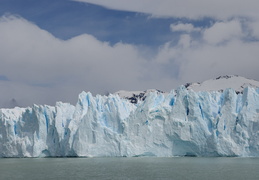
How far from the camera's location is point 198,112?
97.7 feet

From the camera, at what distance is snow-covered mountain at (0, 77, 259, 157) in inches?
1104

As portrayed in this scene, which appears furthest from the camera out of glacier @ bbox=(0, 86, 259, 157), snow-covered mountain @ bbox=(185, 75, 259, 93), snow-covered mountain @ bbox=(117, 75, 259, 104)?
snow-covered mountain @ bbox=(117, 75, 259, 104)

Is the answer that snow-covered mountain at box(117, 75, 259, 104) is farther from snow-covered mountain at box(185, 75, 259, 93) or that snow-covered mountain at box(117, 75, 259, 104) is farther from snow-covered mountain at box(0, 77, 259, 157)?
snow-covered mountain at box(0, 77, 259, 157)

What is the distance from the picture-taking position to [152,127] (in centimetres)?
3039

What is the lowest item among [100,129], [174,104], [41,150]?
[41,150]

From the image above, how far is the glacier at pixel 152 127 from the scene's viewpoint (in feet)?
92.0

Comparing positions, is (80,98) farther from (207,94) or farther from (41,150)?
(207,94)

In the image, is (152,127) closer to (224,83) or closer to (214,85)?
(214,85)

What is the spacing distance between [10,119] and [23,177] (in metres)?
19.1

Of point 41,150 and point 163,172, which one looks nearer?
point 163,172

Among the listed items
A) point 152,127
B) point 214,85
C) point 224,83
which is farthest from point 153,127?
point 224,83

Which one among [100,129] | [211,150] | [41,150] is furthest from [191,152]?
[41,150]

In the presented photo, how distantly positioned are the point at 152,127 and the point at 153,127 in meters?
0.09

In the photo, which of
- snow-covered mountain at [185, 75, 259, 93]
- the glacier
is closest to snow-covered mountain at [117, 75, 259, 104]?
snow-covered mountain at [185, 75, 259, 93]
